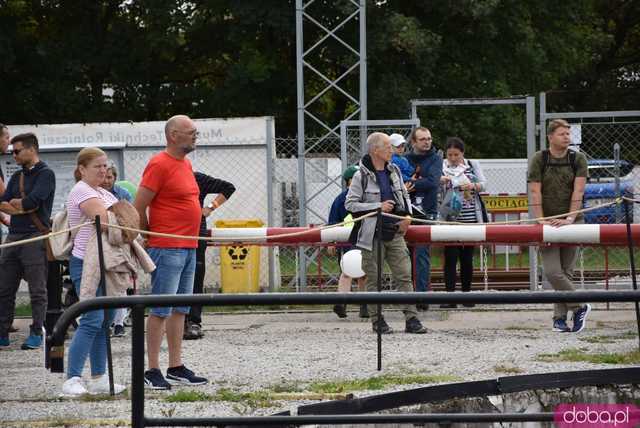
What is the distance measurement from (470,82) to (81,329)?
24220mm

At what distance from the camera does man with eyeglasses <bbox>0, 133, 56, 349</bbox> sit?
10.5 metres

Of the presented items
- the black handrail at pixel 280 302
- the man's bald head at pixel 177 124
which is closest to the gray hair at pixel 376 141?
the man's bald head at pixel 177 124

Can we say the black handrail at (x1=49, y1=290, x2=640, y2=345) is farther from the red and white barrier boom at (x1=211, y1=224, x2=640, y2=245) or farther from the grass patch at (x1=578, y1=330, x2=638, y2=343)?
the red and white barrier boom at (x1=211, y1=224, x2=640, y2=245)

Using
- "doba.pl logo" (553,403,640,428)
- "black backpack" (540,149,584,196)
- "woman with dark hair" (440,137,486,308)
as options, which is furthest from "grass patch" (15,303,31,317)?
"doba.pl logo" (553,403,640,428)

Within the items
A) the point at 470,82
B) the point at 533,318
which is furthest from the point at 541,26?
the point at 533,318

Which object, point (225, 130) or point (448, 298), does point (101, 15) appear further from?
point (448, 298)

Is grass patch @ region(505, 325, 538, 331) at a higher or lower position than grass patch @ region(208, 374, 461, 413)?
higher

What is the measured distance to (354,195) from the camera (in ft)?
34.7

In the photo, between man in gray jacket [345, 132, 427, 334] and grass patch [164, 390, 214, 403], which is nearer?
grass patch [164, 390, 214, 403]

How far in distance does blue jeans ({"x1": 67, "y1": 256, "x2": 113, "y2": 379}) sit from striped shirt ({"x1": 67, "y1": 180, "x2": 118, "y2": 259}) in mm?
221

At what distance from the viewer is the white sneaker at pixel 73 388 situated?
8078 mm

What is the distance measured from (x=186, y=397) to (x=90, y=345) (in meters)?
0.80

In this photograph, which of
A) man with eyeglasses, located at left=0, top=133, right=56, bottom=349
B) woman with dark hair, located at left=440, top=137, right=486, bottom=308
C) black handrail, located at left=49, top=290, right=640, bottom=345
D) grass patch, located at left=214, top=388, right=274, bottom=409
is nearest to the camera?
black handrail, located at left=49, top=290, right=640, bottom=345

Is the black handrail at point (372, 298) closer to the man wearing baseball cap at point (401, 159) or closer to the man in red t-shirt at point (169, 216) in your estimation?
the man in red t-shirt at point (169, 216)
